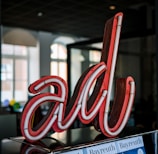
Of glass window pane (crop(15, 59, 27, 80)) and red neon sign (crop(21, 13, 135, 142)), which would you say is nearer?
red neon sign (crop(21, 13, 135, 142))

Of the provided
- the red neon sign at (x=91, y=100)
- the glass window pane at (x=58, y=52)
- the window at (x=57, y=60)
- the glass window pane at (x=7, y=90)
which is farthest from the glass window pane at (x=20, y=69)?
the red neon sign at (x=91, y=100)

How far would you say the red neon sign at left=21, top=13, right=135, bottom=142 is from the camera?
128cm

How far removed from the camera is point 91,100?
1.48m

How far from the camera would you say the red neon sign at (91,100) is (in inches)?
50.4

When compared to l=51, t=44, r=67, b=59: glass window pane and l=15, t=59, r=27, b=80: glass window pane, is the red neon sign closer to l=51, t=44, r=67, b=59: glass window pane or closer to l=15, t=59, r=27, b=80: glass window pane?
l=15, t=59, r=27, b=80: glass window pane

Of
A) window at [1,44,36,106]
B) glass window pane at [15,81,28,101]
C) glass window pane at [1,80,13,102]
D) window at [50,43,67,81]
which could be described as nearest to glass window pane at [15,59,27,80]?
window at [1,44,36,106]

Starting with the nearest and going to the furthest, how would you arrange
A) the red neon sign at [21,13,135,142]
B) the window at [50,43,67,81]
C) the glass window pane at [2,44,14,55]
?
the red neon sign at [21,13,135,142] → the glass window pane at [2,44,14,55] → the window at [50,43,67,81]

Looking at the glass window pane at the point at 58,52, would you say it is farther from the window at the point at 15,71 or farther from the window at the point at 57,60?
the window at the point at 15,71

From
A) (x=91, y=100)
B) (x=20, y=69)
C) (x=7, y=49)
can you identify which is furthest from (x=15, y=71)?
(x=91, y=100)

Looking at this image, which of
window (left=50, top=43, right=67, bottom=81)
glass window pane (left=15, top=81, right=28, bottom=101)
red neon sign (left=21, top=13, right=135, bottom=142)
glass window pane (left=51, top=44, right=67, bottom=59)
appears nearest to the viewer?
red neon sign (left=21, top=13, right=135, bottom=142)

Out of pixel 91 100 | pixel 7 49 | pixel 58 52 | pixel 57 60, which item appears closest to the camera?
pixel 91 100

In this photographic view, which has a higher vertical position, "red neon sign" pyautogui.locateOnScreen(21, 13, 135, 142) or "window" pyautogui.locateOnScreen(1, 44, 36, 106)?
"window" pyautogui.locateOnScreen(1, 44, 36, 106)

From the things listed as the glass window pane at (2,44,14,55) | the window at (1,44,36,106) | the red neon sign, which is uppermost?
the glass window pane at (2,44,14,55)

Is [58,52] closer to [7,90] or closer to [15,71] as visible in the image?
[15,71]
